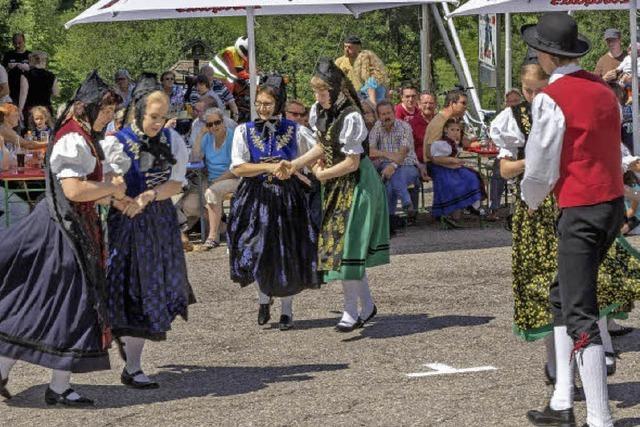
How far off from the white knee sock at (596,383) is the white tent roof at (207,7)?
618 centimetres

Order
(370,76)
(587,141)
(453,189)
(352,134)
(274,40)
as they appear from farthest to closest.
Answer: (274,40)
(370,76)
(453,189)
(352,134)
(587,141)

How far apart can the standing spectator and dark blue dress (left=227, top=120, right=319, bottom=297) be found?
27.7 feet

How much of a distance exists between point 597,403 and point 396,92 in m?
17.6

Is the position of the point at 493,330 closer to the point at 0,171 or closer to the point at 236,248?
the point at 236,248

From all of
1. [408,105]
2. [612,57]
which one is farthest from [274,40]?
[408,105]

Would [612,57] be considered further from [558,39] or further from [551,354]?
[558,39]

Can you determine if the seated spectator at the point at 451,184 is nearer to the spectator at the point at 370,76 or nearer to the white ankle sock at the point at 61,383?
the spectator at the point at 370,76

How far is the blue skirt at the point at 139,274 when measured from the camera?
22.5 feet

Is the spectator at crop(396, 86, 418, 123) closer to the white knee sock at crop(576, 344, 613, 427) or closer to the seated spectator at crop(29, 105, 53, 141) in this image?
the seated spectator at crop(29, 105, 53, 141)

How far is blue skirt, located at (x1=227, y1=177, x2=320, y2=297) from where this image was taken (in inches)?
328

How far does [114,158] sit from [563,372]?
2503mm

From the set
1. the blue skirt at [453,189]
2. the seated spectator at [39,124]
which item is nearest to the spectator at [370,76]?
the blue skirt at [453,189]

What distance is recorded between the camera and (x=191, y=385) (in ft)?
23.1

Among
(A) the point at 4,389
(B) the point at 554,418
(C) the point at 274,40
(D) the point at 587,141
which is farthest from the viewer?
(C) the point at 274,40
